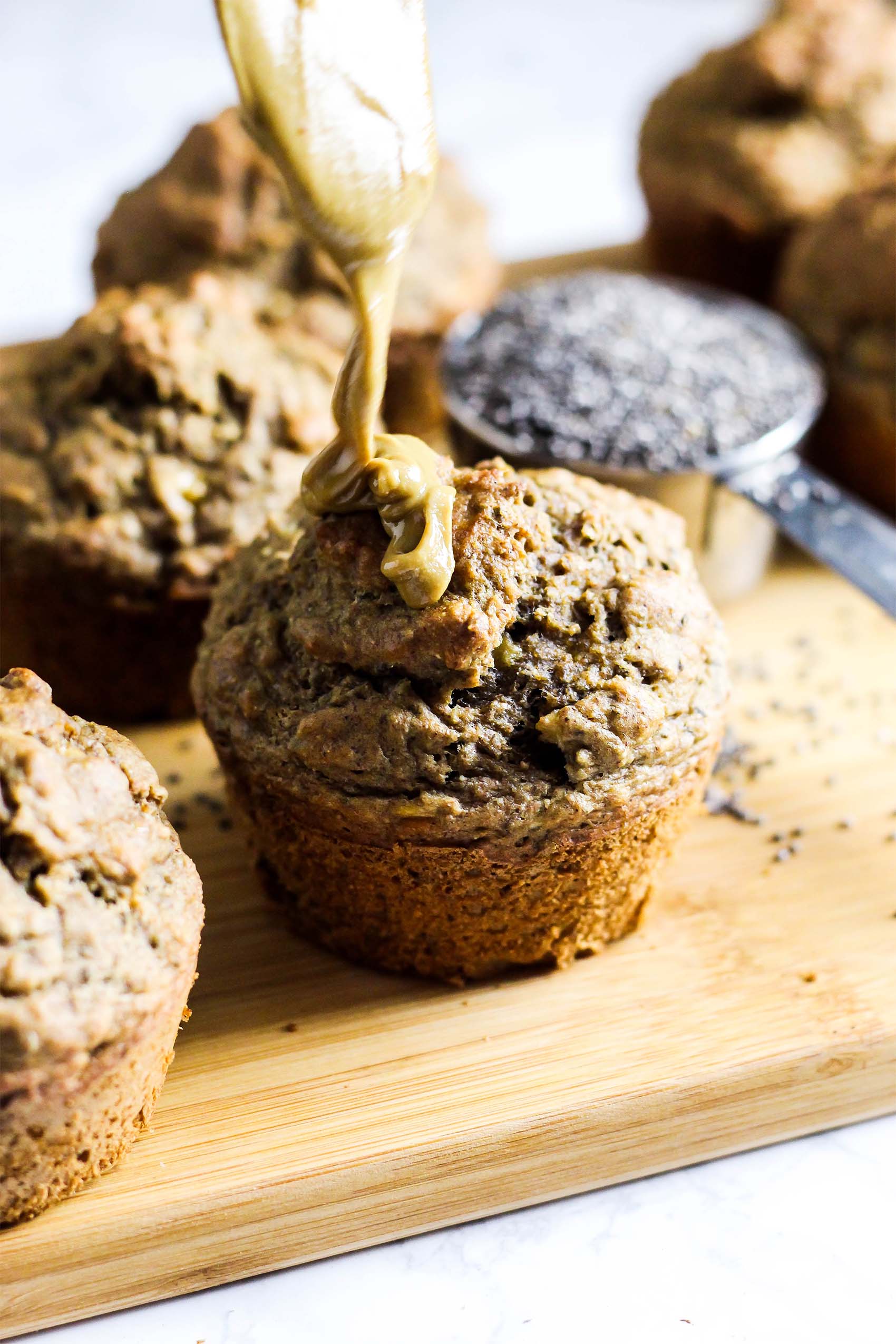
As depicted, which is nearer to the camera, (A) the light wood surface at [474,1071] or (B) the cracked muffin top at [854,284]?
(A) the light wood surface at [474,1071]

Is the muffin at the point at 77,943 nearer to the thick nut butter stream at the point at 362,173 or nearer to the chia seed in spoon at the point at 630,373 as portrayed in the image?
the thick nut butter stream at the point at 362,173

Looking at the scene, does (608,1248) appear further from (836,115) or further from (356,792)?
A: (836,115)

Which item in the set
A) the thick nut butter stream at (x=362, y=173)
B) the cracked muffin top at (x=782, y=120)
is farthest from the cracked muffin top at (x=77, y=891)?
the cracked muffin top at (x=782, y=120)

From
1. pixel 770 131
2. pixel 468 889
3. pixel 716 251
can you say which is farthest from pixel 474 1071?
pixel 770 131

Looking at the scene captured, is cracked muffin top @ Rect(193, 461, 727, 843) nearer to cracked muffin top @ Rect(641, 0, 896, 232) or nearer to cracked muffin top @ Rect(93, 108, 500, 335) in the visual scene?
cracked muffin top @ Rect(93, 108, 500, 335)

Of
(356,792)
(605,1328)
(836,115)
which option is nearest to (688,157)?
(836,115)
